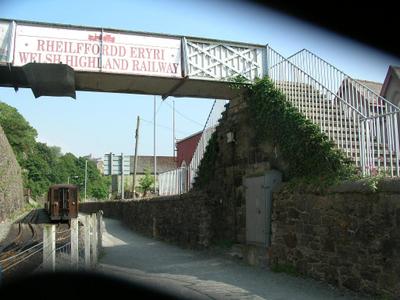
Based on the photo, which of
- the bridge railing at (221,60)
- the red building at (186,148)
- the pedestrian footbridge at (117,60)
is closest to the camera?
the pedestrian footbridge at (117,60)

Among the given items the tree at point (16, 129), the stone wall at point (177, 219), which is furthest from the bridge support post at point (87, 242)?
the tree at point (16, 129)

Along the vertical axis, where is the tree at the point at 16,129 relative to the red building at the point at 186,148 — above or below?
above

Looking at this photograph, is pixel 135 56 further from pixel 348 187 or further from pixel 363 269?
pixel 363 269

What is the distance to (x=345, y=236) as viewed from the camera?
923cm

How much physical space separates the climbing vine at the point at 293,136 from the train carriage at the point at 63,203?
82.3 ft

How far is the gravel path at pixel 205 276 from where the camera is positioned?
29.6 feet

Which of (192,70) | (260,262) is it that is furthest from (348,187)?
(192,70)

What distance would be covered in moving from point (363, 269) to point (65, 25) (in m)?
9.21

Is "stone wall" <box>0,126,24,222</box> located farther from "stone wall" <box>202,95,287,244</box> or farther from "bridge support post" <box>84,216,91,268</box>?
"bridge support post" <box>84,216,91,268</box>

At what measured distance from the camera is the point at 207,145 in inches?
670

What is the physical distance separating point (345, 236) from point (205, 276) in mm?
3316

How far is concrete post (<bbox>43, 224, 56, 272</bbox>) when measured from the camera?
7846 millimetres

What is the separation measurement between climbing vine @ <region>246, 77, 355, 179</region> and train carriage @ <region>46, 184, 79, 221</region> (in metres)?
25.1

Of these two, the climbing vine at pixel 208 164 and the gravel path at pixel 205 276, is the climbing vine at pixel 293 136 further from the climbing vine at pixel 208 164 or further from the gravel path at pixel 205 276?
the climbing vine at pixel 208 164
